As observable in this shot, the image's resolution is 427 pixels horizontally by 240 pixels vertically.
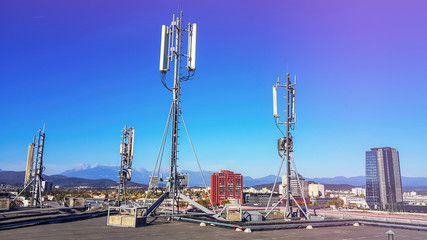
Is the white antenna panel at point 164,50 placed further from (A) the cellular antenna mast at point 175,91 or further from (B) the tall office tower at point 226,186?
(B) the tall office tower at point 226,186

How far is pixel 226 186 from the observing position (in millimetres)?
183875

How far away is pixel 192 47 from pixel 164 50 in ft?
11.9

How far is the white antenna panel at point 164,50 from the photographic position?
34344 mm

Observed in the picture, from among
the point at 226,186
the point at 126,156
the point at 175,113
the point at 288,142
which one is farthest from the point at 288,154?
the point at 226,186

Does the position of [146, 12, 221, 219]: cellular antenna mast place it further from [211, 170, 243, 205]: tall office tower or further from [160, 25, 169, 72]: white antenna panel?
[211, 170, 243, 205]: tall office tower

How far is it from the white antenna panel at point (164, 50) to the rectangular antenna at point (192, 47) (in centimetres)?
285

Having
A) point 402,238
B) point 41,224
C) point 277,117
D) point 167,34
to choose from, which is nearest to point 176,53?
point 167,34

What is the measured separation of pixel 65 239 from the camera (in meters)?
17.9

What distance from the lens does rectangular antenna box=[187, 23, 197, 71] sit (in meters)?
35.9

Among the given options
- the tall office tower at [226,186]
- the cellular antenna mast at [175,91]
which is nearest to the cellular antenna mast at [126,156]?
the cellular antenna mast at [175,91]

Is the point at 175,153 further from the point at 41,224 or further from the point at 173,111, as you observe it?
the point at 41,224

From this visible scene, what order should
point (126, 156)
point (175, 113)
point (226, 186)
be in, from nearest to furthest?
1. point (175, 113)
2. point (126, 156)
3. point (226, 186)

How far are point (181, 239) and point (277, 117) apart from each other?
73.2 ft

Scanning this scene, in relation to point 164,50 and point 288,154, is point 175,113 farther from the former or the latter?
point 288,154
